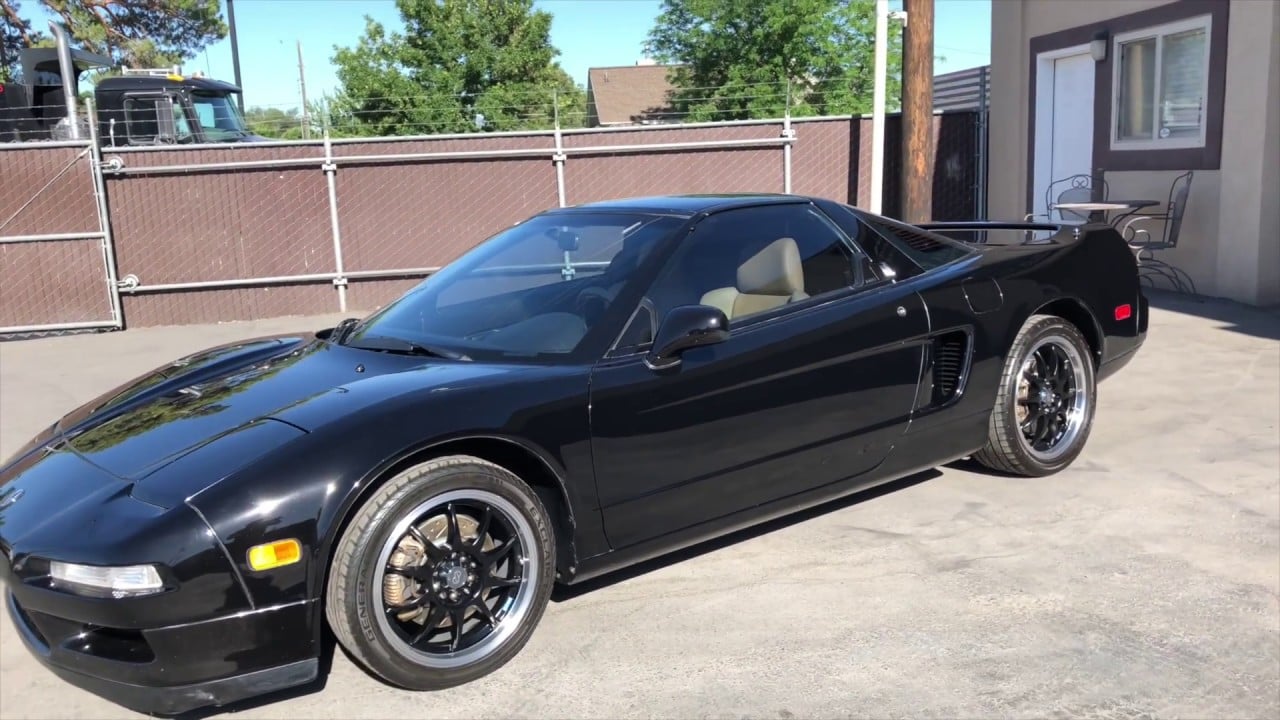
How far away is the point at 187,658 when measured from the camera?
9.04ft

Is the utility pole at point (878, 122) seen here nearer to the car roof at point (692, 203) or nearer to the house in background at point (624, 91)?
the car roof at point (692, 203)

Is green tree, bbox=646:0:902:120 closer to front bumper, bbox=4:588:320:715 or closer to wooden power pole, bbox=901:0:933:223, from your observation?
wooden power pole, bbox=901:0:933:223

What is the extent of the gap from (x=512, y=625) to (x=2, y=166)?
10644 mm

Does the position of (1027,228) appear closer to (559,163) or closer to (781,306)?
(781,306)

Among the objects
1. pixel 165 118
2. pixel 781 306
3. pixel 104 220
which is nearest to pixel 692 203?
pixel 781 306

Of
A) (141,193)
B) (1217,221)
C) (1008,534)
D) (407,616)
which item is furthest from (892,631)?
(141,193)

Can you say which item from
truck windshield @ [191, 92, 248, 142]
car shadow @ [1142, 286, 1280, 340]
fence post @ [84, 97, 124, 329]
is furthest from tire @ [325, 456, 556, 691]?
truck windshield @ [191, 92, 248, 142]

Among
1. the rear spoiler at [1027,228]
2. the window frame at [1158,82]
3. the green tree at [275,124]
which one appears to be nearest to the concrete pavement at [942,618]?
the rear spoiler at [1027,228]

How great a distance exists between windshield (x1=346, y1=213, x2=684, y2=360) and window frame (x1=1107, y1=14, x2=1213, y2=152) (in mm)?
8107

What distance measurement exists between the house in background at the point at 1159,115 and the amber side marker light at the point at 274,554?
9.32 meters

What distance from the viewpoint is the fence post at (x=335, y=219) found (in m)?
11.8

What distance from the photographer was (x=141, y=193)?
11562 millimetres

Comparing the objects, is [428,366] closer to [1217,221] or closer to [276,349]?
[276,349]

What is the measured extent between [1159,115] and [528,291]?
9055mm
